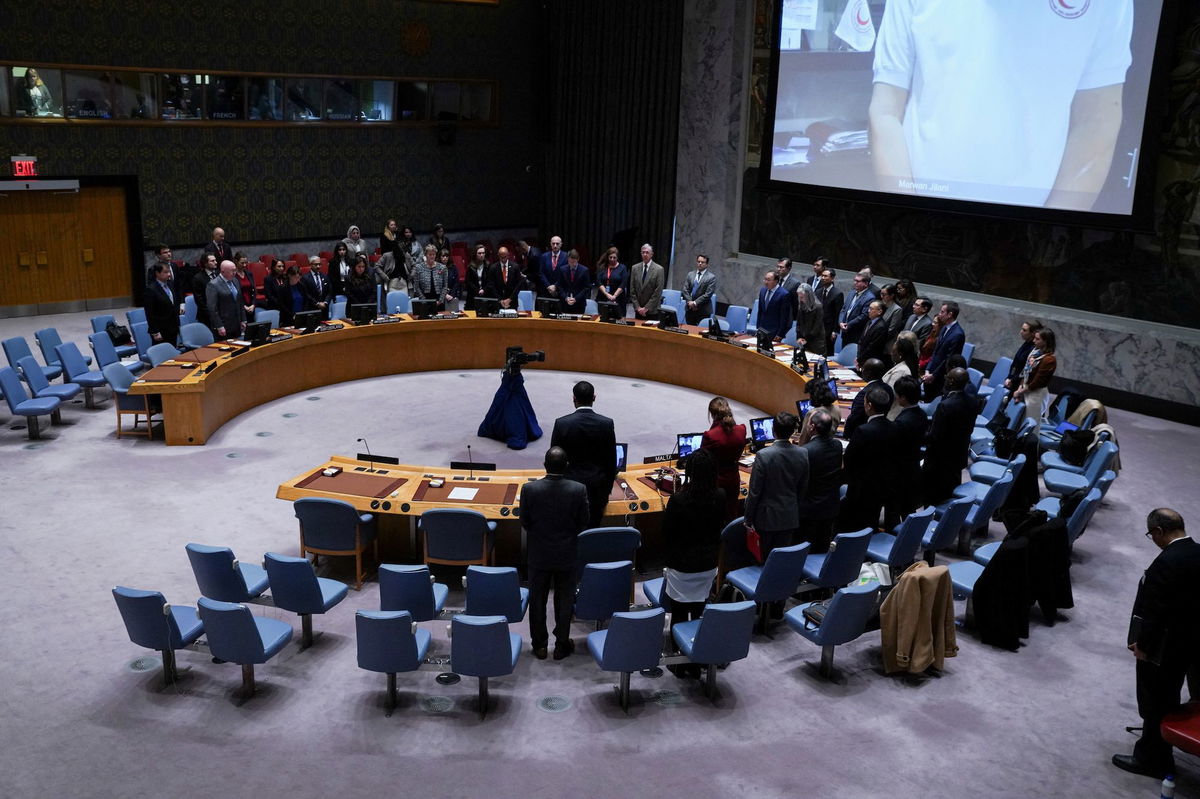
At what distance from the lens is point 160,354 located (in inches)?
422

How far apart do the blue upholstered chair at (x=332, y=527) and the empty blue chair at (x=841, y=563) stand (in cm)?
310

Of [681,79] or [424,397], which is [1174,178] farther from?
[424,397]

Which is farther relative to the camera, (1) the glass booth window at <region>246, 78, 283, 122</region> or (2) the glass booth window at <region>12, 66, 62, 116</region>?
(1) the glass booth window at <region>246, 78, 283, 122</region>

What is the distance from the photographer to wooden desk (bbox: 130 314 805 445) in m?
11.1

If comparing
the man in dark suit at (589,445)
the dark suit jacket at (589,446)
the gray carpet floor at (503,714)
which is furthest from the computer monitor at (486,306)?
the dark suit jacket at (589,446)

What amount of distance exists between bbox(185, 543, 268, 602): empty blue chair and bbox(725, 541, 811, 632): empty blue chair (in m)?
3.07

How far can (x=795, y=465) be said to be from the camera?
6.73 m

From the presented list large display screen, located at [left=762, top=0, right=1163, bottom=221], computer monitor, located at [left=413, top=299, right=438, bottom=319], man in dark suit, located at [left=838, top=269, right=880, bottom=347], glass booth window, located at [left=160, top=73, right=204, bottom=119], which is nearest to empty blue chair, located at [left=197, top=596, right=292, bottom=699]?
computer monitor, located at [left=413, top=299, right=438, bottom=319]

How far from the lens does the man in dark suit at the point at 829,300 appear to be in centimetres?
1245

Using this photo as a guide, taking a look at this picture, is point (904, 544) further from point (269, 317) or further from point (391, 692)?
point (269, 317)

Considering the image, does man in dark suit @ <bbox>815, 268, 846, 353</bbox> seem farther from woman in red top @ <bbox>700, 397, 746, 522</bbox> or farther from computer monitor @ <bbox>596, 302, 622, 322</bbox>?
woman in red top @ <bbox>700, 397, 746, 522</bbox>

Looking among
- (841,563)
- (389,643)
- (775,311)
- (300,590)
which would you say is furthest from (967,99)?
(389,643)

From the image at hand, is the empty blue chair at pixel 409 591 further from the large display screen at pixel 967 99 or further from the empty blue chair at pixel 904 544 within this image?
the large display screen at pixel 967 99

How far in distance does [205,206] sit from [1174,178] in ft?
44.1
